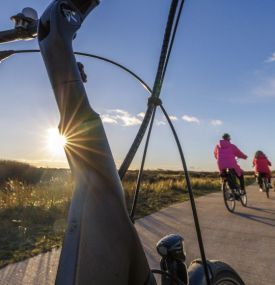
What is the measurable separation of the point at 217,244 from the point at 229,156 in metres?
6.03

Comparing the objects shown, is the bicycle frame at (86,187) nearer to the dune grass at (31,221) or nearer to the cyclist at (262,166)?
the dune grass at (31,221)

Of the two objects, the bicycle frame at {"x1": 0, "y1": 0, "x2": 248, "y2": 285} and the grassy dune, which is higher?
the bicycle frame at {"x1": 0, "y1": 0, "x2": 248, "y2": 285}

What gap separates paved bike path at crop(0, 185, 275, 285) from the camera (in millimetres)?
4031

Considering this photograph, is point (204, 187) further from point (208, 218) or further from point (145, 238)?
point (145, 238)

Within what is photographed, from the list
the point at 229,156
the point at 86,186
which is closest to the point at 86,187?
the point at 86,186

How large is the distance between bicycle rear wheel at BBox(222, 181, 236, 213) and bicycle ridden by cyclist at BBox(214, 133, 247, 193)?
1.79ft

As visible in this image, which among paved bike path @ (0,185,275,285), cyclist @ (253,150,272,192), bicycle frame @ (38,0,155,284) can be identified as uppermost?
cyclist @ (253,150,272,192)

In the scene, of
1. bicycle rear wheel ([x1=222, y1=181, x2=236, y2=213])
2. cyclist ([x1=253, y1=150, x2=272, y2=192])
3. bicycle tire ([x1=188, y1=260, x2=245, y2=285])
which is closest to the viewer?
bicycle tire ([x1=188, y1=260, x2=245, y2=285])

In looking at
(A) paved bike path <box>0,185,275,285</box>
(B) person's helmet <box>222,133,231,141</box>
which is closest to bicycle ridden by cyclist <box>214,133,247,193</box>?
(B) person's helmet <box>222,133,231,141</box>

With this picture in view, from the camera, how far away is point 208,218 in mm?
8438

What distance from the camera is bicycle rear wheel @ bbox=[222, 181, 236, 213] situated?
9992mm

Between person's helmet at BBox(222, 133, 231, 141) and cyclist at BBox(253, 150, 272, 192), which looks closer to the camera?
person's helmet at BBox(222, 133, 231, 141)

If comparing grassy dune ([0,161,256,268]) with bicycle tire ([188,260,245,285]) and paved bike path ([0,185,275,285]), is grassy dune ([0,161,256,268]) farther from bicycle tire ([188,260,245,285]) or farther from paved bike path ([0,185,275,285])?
bicycle tire ([188,260,245,285])

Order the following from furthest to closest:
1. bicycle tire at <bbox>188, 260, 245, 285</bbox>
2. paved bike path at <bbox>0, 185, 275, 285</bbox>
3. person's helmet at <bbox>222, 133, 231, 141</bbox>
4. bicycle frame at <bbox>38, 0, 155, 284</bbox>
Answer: person's helmet at <bbox>222, 133, 231, 141</bbox>, paved bike path at <bbox>0, 185, 275, 285</bbox>, bicycle tire at <bbox>188, 260, 245, 285</bbox>, bicycle frame at <bbox>38, 0, 155, 284</bbox>
